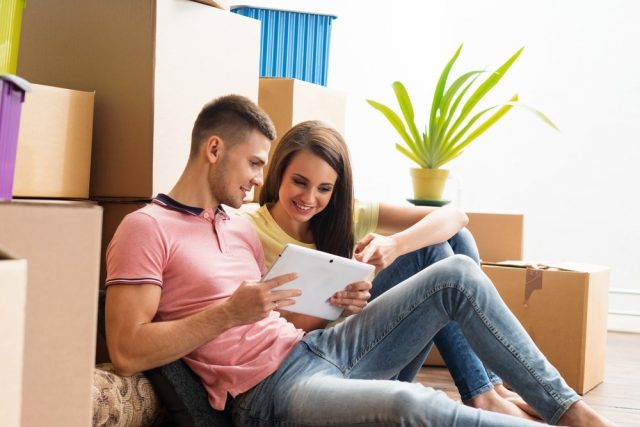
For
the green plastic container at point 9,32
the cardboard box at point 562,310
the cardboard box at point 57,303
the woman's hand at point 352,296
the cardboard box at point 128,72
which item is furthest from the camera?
the cardboard box at point 562,310

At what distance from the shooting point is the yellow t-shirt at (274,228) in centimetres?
175

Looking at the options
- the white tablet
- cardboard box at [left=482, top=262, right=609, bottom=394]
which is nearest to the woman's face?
the white tablet

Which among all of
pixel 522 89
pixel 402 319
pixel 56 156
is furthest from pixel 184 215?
pixel 522 89

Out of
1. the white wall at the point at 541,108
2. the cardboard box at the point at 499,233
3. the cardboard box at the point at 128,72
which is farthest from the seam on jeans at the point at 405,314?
the white wall at the point at 541,108

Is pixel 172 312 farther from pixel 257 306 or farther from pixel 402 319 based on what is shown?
pixel 402 319

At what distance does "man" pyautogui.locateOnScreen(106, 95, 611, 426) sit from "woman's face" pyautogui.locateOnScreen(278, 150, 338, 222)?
0.14 meters

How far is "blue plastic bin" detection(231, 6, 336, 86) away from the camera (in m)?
2.28

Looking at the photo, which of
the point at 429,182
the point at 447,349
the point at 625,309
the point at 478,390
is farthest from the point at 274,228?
the point at 625,309

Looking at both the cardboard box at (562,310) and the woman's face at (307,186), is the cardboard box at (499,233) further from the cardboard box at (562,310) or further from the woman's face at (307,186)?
the woman's face at (307,186)

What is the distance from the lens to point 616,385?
8.37 ft

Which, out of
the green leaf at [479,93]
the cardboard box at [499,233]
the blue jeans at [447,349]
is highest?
the green leaf at [479,93]

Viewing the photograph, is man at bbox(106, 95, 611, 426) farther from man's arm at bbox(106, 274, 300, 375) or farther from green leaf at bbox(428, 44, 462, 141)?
green leaf at bbox(428, 44, 462, 141)

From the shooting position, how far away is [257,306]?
1.35 meters

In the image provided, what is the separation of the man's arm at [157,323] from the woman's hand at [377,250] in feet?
1.30
